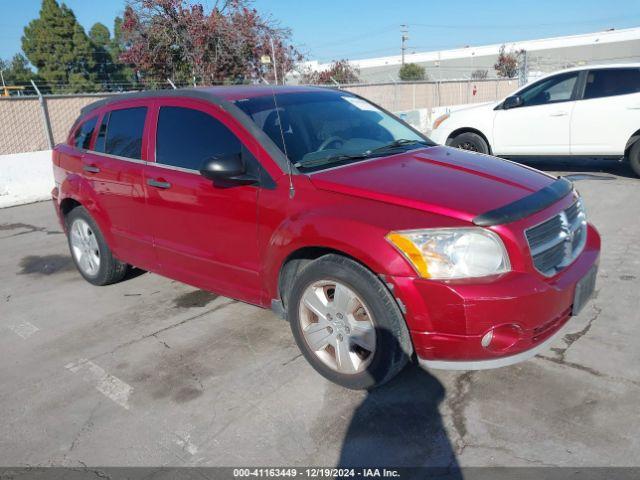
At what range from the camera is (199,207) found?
12.8 feet

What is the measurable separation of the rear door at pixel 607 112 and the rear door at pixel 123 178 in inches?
270

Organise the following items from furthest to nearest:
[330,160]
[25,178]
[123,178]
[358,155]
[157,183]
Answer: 1. [25,178]
2. [123,178]
3. [157,183]
4. [358,155]
5. [330,160]

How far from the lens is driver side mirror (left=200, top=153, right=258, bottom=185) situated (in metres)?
3.42

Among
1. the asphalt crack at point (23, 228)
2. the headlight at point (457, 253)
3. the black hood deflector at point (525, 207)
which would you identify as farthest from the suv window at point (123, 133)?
the asphalt crack at point (23, 228)

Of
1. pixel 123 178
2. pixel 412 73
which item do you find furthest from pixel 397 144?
pixel 412 73

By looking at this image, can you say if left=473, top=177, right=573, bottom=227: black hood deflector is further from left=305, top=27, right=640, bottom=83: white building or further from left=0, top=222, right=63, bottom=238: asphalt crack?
left=305, top=27, right=640, bottom=83: white building

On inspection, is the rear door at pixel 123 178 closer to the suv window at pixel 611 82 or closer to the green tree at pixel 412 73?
the suv window at pixel 611 82

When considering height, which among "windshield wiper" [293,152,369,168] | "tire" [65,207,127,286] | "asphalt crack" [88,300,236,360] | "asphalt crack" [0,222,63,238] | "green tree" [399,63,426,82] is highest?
"green tree" [399,63,426,82]

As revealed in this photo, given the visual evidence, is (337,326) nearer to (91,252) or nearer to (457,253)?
(457,253)


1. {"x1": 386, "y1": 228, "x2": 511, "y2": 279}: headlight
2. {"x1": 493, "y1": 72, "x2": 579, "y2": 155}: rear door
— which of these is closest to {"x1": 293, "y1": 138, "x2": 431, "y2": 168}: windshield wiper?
{"x1": 386, "y1": 228, "x2": 511, "y2": 279}: headlight

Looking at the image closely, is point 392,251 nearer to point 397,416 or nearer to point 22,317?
point 397,416

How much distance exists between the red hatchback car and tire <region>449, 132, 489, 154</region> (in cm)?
526

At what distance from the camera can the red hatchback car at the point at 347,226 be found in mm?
2838

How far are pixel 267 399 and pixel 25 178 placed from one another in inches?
362
